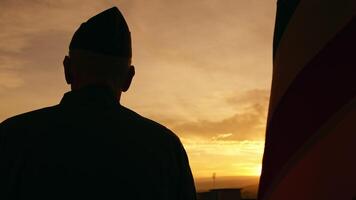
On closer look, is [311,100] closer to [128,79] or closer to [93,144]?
[128,79]

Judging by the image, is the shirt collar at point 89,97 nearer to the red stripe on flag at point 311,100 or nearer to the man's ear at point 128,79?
the man's ear at point 128,79

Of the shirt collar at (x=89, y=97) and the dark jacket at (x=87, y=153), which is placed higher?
the shirt collar at (x=89, y=97)

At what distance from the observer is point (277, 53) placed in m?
2.58

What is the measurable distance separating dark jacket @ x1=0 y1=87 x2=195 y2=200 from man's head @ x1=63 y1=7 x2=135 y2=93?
0.18 ft

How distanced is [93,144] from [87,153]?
47 millimetres

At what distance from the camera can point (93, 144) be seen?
1996 millimetres

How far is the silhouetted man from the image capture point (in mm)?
1922

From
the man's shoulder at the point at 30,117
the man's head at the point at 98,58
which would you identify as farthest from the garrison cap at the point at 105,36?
the man's shoulder at the point at 30,117

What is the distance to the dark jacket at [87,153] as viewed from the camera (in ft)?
6.29

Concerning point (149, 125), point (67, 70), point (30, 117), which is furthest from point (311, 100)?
point (30, 117)

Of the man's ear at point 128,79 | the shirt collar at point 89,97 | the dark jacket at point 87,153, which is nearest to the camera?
the dark jacket at point 87,153

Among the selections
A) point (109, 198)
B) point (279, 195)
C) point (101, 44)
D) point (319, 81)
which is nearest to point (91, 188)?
point (109, 198)

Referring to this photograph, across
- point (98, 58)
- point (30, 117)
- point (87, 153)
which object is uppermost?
point (98, 58)

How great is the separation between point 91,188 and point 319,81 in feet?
3.76
